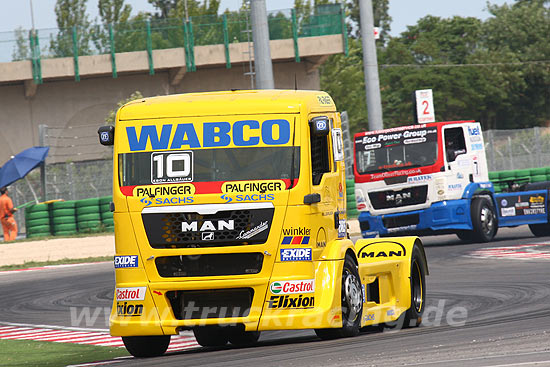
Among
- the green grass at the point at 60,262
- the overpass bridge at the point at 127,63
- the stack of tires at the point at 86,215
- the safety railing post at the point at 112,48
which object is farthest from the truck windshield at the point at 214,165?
the safety railing post at the point at 112,48

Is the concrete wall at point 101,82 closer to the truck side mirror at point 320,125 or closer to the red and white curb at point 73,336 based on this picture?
the red and white curb at point 73,336

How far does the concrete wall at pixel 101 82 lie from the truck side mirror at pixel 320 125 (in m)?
33.8

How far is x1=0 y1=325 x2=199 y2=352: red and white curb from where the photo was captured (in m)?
12.0

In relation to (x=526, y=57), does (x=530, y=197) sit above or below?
below

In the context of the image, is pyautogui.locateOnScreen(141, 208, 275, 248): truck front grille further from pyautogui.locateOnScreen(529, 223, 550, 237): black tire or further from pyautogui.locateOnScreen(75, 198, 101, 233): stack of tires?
Result: pyautogui.locateOnScreen(75, 198, 101, 233): stack of tires

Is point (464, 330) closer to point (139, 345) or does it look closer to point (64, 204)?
point (139, 345)

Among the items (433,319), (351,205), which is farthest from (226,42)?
(433,319)

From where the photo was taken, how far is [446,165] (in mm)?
21297

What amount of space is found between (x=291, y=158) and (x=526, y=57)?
78796mm

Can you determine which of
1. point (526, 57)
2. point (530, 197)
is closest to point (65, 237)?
point (530, 197)

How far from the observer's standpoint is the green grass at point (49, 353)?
421 inches

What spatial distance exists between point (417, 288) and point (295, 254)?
2632mm

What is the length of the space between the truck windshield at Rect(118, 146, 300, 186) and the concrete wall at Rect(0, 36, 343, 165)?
1319 inches

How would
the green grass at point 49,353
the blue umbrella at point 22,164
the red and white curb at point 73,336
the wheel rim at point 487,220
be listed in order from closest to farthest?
the green grass at point 49,353 < the red and white curb at point 73,336 < the wheel rim at point 487,220 < the blue umbrella at point 22,164
